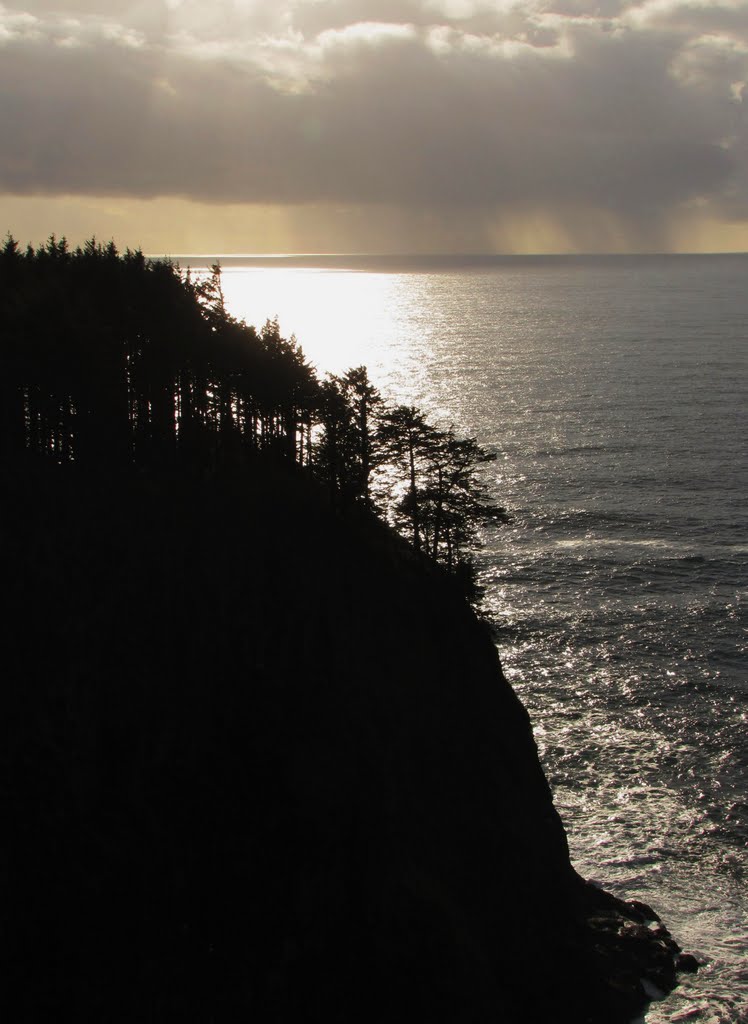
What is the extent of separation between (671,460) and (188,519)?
77888mm

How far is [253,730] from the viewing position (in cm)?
2675

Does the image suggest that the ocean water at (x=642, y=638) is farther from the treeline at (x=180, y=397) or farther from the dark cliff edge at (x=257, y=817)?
the treeline at (x=180, y=397)

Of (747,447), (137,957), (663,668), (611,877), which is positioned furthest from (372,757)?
(747,447)

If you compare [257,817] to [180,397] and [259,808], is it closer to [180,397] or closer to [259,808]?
[259,808]

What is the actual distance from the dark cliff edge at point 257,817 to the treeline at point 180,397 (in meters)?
14.9

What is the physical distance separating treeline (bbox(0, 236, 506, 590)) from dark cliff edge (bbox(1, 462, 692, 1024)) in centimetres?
1486

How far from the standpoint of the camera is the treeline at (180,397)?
50562 millimetres

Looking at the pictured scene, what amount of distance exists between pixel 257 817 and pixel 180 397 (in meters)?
42.0

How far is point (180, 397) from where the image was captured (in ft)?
204

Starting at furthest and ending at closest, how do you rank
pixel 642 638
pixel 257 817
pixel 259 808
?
pixel 642 638 → pixel 259 808 → pixel 257 817

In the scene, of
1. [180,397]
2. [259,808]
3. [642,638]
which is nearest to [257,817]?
[259,808]

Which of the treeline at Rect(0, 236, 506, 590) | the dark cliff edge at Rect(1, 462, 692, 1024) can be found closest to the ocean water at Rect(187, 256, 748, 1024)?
the dark cliff edge at Rect(1, 462, 692, 1024)

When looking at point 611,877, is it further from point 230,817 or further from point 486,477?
point 486,477

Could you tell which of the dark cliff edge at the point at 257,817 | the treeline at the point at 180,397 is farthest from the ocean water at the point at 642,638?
the treeline at the point at 180,397
